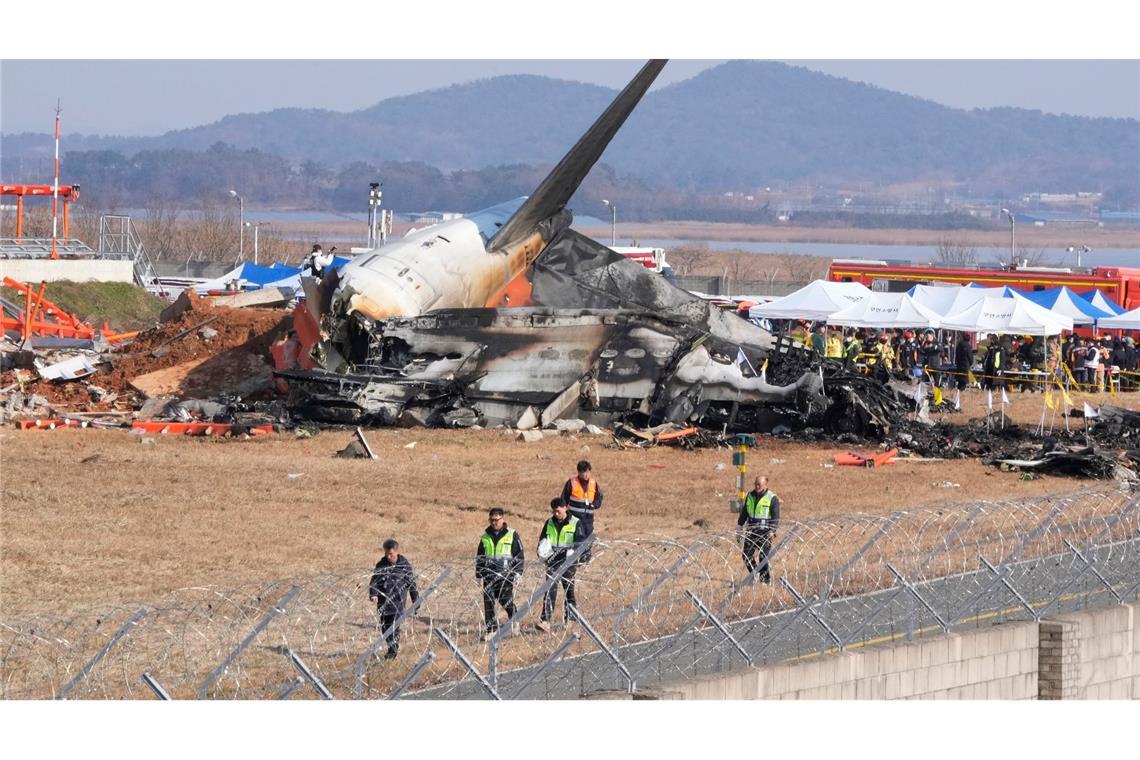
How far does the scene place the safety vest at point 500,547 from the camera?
61.5 feet

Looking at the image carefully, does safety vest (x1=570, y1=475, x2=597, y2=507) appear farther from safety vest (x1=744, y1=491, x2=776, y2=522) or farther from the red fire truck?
the red fire truck

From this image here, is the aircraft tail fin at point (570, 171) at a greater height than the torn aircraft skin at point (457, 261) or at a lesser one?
greater

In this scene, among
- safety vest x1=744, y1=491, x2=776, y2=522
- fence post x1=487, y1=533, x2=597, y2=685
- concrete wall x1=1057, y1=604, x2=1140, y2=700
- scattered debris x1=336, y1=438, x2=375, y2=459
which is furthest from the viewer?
scattered debris x1=336, y1=438, x2=375, y2=459

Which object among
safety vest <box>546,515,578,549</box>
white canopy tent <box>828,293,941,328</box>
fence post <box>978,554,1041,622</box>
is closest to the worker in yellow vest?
white canopy tent <box>828,293,941,328</box>

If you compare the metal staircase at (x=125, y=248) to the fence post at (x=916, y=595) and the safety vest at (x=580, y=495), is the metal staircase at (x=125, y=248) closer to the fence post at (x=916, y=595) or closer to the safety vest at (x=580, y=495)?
the safety vest at (x=580, y=495)

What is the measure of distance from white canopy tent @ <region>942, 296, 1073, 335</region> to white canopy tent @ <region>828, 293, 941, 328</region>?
0.84 meters

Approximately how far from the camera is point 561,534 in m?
19.4

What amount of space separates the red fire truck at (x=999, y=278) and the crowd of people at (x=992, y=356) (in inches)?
417

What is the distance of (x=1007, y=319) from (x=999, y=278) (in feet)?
75.2

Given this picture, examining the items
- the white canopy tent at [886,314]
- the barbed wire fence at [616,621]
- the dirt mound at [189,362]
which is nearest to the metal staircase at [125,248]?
the dirt mound at [189,362]

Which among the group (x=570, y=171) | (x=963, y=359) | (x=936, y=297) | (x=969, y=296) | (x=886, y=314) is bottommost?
(x=963, y=359)

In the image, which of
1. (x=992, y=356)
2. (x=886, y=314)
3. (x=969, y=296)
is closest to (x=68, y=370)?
(x=886, y=314)

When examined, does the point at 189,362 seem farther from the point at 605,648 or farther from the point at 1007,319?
the point at 605,648

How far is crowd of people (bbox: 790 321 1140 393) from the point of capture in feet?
176
